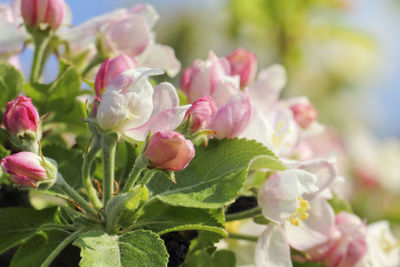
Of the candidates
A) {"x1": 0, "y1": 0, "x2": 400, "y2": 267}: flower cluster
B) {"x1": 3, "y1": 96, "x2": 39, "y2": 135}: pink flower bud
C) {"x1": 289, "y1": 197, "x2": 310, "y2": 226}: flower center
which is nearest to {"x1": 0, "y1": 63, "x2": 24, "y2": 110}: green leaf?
{"x1": 0, "y1": 0, "x2": 400, "y2": 267}: flower cluster

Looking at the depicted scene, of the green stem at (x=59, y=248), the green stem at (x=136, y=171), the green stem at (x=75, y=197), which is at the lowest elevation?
the green stem at (x=59, y=248)

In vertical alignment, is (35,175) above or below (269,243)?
above

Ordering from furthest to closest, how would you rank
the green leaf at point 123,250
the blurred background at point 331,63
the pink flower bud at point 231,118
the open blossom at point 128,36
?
the blurred background at point 331,63, the open blossom at point 128,36, the pink flower bud at point 231,118, the green leaf at point 123,250

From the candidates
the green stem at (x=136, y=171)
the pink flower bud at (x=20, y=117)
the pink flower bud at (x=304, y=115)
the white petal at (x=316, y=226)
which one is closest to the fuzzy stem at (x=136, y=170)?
the green stem at (x=136, y=171)

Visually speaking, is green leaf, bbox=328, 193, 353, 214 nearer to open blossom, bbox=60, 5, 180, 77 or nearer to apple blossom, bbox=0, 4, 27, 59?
open blossom, bbox=60, 5, 180, 77

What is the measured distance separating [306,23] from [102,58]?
1792 millimetres

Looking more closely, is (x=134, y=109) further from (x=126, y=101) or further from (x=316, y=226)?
(x=316, y=226)

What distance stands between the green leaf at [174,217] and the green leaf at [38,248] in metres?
0.08

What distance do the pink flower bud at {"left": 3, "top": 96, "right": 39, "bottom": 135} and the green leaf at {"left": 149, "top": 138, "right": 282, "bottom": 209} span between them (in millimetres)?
144

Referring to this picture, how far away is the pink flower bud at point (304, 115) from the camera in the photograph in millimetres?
849

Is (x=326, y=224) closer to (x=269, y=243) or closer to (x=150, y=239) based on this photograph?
(x=269, y=243)

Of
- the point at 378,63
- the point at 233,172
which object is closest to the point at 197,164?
the point at 233,172

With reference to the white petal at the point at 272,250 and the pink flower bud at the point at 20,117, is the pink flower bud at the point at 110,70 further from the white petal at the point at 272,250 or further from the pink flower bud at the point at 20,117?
the white petal at the point at 272,250

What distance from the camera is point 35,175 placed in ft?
1.84
